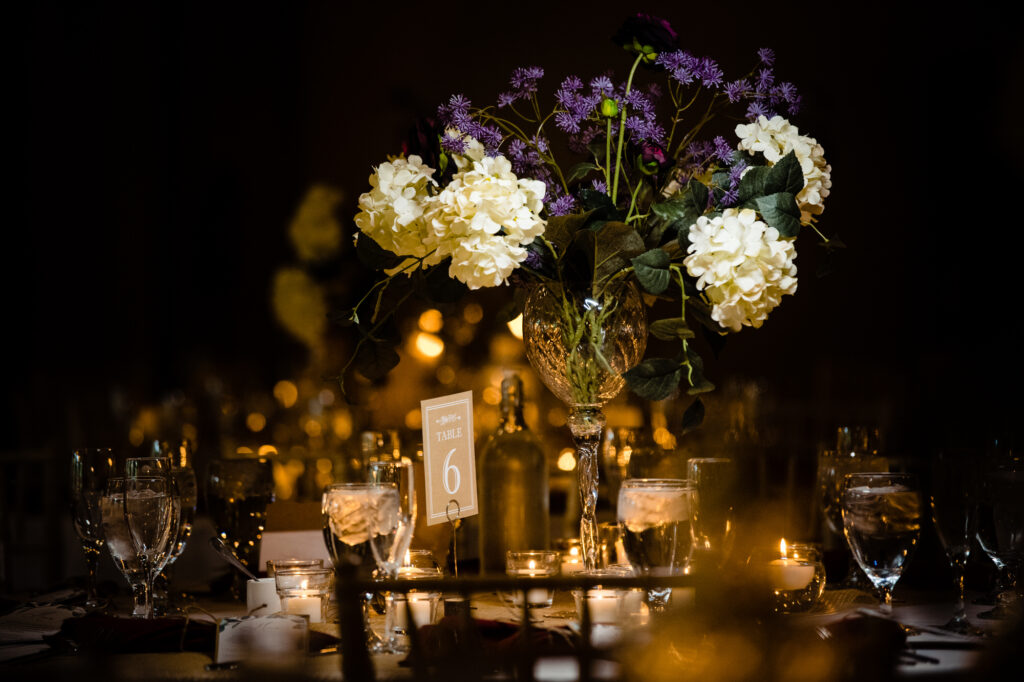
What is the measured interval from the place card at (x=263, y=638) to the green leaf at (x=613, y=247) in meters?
0.53

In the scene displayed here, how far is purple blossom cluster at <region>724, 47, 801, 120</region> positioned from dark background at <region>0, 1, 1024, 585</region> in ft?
11.6

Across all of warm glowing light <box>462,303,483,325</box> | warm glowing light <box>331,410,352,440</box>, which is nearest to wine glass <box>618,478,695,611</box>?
warm glowing light <box>331,410,352,440</box>

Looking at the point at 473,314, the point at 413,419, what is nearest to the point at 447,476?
the point at 413,419

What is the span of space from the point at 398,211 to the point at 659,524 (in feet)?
1.56

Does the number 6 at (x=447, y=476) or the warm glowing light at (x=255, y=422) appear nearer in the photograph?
the number 6 at (x=447, y=476)

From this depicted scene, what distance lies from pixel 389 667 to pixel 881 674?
0.41 m

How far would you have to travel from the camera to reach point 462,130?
1.32m

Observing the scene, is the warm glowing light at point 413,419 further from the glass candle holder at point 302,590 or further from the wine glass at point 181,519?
the glass candle holder at point 302,590

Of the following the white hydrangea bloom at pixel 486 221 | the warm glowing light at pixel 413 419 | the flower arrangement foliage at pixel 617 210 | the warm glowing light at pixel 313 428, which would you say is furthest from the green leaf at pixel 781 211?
the warm glowing light at pixel 413 419

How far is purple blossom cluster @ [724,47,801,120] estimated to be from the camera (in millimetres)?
1334

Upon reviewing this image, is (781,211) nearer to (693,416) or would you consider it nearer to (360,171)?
(693,416)

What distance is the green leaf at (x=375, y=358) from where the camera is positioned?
53.1 inches

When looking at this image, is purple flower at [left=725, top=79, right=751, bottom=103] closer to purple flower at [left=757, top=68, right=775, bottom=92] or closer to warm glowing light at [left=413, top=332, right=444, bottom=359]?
purple flower at [left=757, top=68, right=775, bottom=92]

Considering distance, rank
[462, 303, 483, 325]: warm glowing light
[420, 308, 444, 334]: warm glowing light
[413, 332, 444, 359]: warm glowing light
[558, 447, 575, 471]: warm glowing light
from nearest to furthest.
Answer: [558, 447, 575, 471]: warm glowing light, [413, 332, 444, 359]: warm glowing light, [420, 308, 444, 334]: warm glowing light, [462, 303, 483, 325]: warm glowing light
